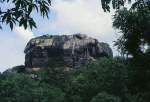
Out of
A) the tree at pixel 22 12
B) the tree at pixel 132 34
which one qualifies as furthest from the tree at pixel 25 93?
the tree at pixel 22 12

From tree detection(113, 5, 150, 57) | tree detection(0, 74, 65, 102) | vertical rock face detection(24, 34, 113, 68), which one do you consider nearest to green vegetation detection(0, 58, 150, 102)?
tree detection(0, 74, 65, 102)

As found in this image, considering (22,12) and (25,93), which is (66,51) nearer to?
(25,93)

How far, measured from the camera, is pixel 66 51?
139750 mm

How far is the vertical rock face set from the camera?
13875 cm

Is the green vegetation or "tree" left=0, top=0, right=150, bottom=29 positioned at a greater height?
"tree" left=0, top=0, right=150, bottom=29

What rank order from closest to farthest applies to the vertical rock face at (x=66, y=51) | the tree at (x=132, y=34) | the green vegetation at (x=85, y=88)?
the tree at (x=132, y=34) < the green vegetation at (x=85, y=88) < the vertical rock face at (x=66, y=51)

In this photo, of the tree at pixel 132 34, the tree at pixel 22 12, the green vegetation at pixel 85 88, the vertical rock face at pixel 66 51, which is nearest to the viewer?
the tree at pixel 22 12

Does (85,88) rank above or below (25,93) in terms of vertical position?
above

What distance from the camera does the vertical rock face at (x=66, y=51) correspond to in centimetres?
13875

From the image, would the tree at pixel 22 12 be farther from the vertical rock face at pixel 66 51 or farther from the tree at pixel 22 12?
the vertical rock face at pixel 66 51

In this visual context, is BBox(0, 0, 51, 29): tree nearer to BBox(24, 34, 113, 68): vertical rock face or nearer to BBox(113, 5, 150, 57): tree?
BBox(113, 5, 150, 57): tree

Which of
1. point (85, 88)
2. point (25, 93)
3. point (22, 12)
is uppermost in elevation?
point (22, 12)

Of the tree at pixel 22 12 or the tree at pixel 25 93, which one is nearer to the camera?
the tree at pixel 22 12

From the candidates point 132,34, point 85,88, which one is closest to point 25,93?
point 85,88
